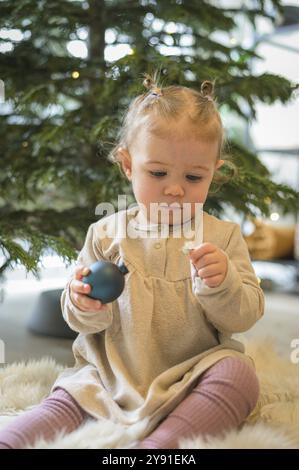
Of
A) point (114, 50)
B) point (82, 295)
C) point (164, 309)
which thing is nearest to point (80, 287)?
point (82, 295)

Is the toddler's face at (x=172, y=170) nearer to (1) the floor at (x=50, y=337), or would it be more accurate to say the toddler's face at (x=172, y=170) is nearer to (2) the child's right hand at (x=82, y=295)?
(2) the child's right hand at (x=82, y=295)

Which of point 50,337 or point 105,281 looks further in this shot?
point 50,337

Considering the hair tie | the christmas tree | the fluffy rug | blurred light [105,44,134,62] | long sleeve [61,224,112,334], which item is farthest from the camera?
blurred light [105,44,134,62]

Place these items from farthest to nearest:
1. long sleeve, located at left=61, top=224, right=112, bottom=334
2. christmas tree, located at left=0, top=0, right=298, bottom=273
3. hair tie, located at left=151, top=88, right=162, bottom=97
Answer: christmas tree, located at left=0, top=0, right=298, bottom=273 < hair tie, located at left=151, top=88, right=162, bottom=97 < long sleeve, located at left=61, top=224, right=112, bottom=334

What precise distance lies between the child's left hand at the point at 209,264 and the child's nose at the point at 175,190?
132mm

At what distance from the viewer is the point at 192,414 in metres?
0.83

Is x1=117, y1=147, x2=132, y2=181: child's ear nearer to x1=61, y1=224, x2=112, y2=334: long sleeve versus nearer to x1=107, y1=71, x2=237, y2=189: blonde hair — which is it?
x1=107, y1=71, x2=237, y2=189: blonde hair

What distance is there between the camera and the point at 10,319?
1979 millimetres

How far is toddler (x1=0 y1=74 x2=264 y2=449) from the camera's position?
2.82 feet

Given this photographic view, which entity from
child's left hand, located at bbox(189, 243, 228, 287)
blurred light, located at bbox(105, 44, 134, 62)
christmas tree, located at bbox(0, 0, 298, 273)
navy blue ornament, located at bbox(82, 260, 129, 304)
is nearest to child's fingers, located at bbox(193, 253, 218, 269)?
child's left hand, located at bbox(189, 243, 228, 287)

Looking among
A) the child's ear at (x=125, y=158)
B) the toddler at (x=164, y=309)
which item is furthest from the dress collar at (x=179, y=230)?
Answer: the child's ear at (x=125, y=158)

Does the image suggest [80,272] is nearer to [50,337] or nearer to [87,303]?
[87,303]

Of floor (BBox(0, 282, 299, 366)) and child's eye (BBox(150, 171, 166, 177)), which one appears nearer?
child's eye (BBox(150, 171, 166, 177))

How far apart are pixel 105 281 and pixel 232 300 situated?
21 centimetres
